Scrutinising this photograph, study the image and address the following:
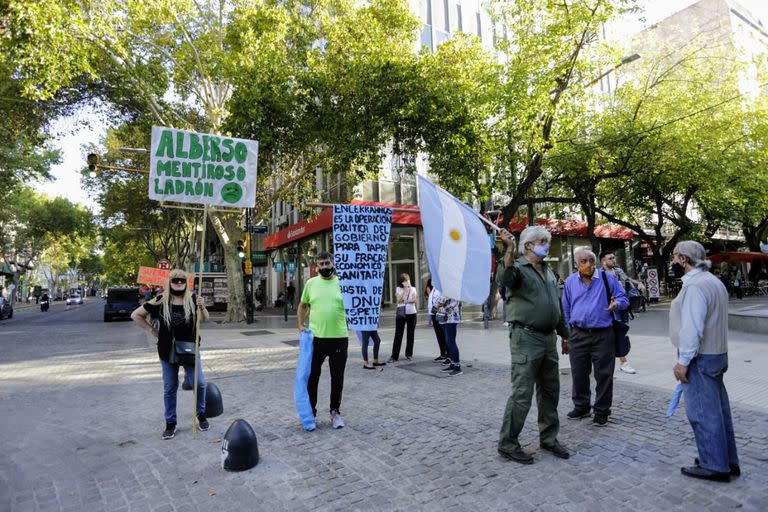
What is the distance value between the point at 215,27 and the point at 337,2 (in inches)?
181

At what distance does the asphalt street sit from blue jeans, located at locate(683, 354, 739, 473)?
0.65 feet

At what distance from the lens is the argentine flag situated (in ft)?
13.5

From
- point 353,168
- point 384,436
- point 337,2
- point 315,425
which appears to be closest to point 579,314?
point 384,436

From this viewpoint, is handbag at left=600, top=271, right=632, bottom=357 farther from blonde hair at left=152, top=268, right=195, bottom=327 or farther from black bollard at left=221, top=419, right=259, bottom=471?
blonde hair at left=152, top=268, right=195, bottom=327

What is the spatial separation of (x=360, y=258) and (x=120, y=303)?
70.1ft

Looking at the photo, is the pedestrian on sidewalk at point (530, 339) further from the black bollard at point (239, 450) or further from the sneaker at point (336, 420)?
the black bollard at point (239, 450)

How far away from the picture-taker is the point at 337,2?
55.6 feet

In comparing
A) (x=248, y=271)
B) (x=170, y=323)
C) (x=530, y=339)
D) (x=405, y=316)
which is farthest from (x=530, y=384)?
(x=248, y=271)

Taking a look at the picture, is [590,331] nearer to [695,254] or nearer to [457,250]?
[695,254]

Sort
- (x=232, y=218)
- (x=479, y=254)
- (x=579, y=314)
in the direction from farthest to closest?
(x=232, y=218) < (x=579, y=314) < (x=479, y=254)

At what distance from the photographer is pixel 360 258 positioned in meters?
7.18

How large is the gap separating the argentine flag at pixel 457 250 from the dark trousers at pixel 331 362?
1.46m

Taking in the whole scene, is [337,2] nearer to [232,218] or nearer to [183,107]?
[183,107]

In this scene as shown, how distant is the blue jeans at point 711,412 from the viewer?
3.38m
